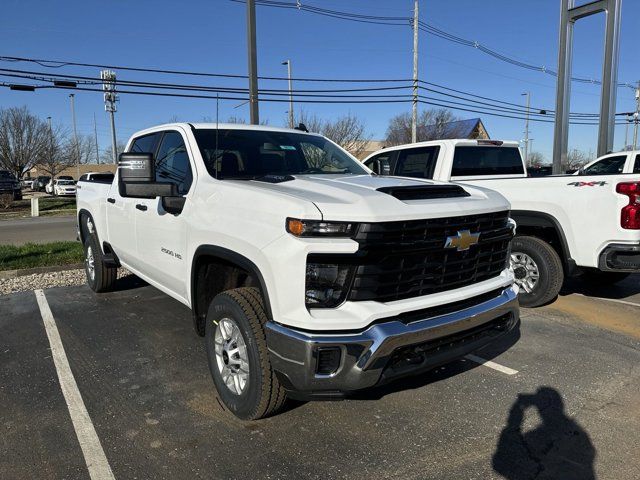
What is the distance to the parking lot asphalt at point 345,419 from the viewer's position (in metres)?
2.74

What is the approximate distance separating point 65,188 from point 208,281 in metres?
37.0

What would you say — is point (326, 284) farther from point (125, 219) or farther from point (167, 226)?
point (125, 219)

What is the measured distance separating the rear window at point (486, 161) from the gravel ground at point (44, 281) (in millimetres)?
5269

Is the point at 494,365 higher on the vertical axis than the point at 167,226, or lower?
lower

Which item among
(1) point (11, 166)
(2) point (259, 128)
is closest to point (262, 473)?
(2) point (259, 128)

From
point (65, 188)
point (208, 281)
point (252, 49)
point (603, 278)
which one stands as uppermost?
point (252, 49)

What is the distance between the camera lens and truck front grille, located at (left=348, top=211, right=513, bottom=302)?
8.48ft

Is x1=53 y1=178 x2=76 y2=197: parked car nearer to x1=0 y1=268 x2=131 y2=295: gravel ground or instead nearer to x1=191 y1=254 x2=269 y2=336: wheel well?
x1=0 y1=268 x2=131 y2=295: gravel ground

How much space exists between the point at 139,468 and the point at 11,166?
44.1 metres

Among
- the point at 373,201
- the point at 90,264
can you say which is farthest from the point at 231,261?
the point at 90,264

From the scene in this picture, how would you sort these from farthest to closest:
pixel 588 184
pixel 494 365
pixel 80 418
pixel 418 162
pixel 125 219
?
pixel 418 162
pixel 588 184
pixel 125 219
pixel 494 365
pixel 80 418

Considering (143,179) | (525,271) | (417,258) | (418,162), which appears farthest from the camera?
(418,162)

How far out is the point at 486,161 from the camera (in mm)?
7395

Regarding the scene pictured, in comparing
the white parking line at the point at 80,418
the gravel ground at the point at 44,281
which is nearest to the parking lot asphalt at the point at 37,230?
the gravel ground at the point at 44,281
